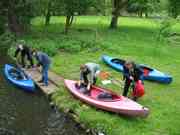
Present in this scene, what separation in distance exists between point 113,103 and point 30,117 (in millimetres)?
3375

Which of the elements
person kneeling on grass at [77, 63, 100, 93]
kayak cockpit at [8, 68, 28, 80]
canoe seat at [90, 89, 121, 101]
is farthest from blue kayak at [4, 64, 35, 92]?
canoe seat at [90, 89, 121, 101]

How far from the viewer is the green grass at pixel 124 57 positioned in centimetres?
1435

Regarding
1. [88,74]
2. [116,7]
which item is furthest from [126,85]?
[116,7]

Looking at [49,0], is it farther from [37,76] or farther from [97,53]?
[37,76]

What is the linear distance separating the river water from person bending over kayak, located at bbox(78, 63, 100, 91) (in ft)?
5.96

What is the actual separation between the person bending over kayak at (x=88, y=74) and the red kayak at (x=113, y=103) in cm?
35

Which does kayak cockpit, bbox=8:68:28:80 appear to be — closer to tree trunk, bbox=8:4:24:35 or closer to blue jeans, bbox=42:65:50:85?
blue jeans, bbox=42:65:50:85

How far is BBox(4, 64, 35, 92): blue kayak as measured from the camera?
18703mm

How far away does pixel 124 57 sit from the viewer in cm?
2642

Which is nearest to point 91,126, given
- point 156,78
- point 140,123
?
point 140,123

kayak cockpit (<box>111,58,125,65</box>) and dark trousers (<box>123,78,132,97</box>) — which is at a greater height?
dark trousers (<box>123,78,132,97</box>)

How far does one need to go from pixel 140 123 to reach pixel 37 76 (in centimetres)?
776

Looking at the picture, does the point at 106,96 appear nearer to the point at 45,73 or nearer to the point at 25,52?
the point at 45,73

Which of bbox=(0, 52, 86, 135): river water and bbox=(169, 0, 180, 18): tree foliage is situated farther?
bbox=(169, 0, 180, 18): tree foliage
